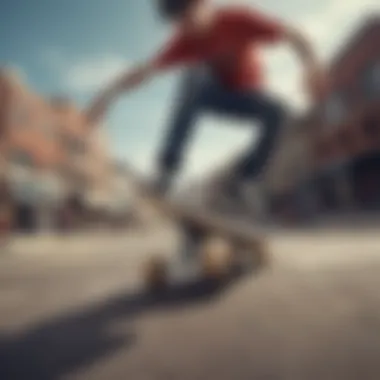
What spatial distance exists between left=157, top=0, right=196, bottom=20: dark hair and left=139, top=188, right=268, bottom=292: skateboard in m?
1.90

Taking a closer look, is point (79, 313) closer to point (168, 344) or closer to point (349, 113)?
point (168, 344)

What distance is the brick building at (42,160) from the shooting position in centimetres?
1992

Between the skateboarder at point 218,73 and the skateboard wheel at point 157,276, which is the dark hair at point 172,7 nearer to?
the skateboarder at point 218,73

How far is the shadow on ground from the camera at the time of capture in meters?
2.63

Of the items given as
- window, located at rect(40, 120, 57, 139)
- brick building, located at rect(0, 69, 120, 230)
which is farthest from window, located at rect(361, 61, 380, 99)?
window, located at rect(40, 120, 57, 139)

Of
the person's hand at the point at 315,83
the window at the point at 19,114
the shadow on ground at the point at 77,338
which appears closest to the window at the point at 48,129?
the window at the point at 19,114

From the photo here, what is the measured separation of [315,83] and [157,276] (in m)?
2.76

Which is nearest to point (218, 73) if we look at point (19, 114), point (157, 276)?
point (157, 276)

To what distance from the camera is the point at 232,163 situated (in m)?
3.53

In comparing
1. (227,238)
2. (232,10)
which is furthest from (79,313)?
(232,10)

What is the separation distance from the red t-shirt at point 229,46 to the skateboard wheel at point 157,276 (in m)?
2.47

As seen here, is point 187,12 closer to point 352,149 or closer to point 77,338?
point 77,338

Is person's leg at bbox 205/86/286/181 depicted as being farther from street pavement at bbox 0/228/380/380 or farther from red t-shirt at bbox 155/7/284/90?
street pavement at bbox 0/228/380/380

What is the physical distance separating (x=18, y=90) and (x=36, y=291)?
17.4 m
